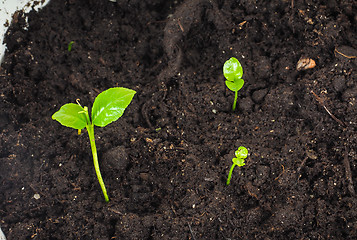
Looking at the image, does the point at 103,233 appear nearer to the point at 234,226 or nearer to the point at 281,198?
the point at 234,226

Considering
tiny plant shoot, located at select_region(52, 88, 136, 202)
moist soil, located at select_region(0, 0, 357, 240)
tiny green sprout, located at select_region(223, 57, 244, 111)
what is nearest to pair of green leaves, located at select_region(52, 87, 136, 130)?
tiny plant shoot, located at select_region(52, 88, 136, 202)

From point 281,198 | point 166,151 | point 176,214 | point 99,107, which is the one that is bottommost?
point 281,198

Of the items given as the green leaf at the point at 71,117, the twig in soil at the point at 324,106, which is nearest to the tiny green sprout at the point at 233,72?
the twig in soil at the point at 324,106

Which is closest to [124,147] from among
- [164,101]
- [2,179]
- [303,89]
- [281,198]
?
[164,101]

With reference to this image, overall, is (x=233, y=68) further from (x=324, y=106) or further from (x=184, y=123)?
(x=324, y=106)

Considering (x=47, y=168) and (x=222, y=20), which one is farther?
(x=222, y=20)

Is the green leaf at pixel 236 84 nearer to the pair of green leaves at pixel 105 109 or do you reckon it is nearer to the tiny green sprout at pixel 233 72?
the tiny green sprout at pixel 233 72

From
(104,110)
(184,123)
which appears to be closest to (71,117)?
(104,110)
